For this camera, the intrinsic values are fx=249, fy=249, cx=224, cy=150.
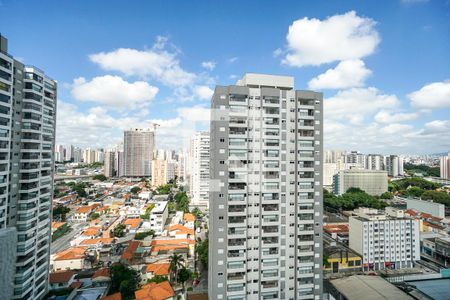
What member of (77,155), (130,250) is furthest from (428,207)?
(77,155)

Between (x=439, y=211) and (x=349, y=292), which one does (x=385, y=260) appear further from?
(x=439, y=211)

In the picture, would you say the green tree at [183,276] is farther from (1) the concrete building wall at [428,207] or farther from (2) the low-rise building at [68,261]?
(1) the concrete building wall at [428,207]

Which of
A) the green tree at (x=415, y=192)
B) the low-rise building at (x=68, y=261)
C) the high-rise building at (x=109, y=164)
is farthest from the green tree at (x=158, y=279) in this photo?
the high-rise building at (x=109, y=164)

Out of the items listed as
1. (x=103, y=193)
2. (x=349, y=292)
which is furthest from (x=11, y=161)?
(x=103, y=193)

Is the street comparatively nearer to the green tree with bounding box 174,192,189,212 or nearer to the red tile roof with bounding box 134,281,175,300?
the green tree with bounding box 174,192,189,212

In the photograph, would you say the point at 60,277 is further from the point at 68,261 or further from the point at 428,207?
the point at 428,207

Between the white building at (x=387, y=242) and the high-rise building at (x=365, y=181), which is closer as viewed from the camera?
the white building at (x=387, y=242)
